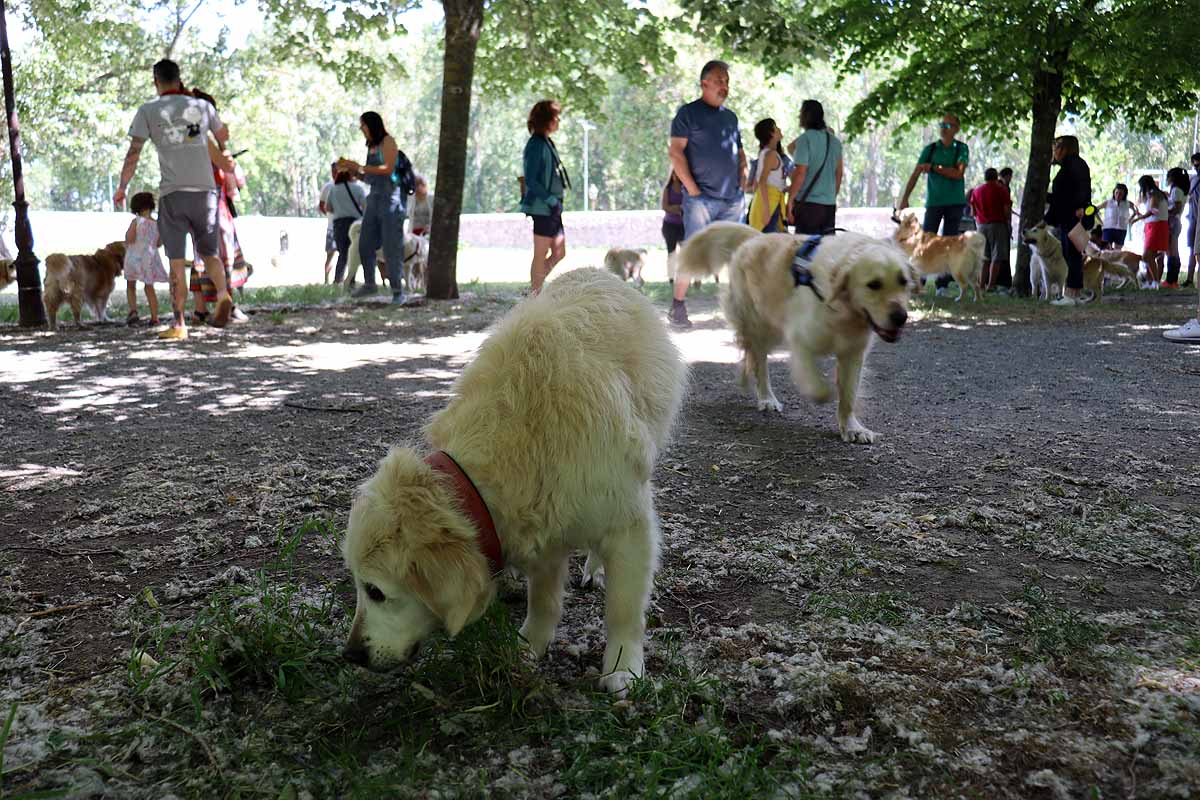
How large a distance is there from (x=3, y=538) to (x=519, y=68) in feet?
44.1

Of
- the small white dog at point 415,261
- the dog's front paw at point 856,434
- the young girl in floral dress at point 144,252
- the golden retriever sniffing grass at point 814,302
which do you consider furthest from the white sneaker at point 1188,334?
the young girl in floral dress at point 144,252

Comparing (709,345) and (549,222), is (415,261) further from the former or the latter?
(709,345)

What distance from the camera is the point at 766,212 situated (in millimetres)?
9836

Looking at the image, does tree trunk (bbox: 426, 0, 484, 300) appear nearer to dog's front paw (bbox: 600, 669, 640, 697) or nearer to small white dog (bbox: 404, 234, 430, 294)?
small white dog (bbox: 404, 234, 430, 294)

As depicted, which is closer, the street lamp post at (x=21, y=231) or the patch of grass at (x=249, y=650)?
the patch of grass at (x=249, y=650)

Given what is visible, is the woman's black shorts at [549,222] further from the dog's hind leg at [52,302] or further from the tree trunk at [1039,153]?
the tree trunk at [1039,153]

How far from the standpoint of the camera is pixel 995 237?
15820 mm

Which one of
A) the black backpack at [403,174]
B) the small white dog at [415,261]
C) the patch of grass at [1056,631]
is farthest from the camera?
the small white dog at [415,261]

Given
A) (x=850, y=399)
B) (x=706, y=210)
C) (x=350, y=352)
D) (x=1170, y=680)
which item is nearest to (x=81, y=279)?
(x=350, y=352)

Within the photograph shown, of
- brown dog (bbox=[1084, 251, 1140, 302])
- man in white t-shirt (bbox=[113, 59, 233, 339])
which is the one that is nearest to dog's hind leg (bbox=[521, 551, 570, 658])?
man in white t-shirt (bbox=[113, 59, 233, 339])

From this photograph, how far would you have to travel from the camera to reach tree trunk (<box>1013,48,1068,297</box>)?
48.1 ft

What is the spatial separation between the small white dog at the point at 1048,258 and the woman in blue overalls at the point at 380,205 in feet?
31.4

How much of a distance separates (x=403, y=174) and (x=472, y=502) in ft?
34.9

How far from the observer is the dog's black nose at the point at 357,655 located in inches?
91.5
